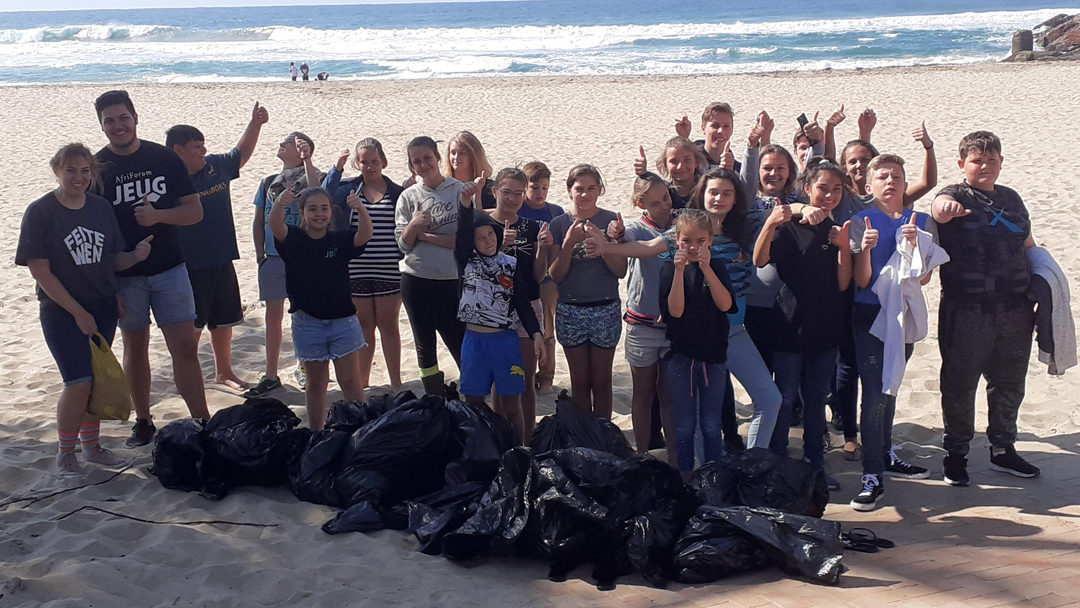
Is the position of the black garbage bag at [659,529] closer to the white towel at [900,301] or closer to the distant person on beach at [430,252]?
the white towel at [900,301]

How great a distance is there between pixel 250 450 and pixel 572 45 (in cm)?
5018

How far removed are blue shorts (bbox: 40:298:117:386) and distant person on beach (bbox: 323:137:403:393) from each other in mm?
1579

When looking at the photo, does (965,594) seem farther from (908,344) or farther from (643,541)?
(908,344)

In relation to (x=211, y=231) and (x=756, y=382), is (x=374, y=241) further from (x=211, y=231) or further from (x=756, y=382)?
(x=756, y=382)

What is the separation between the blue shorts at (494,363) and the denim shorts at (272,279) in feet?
6.51

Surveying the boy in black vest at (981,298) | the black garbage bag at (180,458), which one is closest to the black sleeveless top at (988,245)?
the boy in black vest at (981,298)

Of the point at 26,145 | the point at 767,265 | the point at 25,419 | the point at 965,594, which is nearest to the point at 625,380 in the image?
the point at 767,265

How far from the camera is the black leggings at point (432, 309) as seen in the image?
19.0 feet

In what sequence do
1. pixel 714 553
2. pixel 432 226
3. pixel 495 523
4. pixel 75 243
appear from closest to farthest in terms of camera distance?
pixel 714 553, pixel 495 523, pixel 75 243, pixel 432 226

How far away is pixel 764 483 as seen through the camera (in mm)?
4383

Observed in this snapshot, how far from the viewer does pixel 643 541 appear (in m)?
3.96

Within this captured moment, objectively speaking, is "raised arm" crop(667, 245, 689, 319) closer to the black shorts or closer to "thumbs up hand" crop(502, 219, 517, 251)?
"thumbs up hand" crop(502, 219, 517, 251)

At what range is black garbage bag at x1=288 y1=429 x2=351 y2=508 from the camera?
4758 millimetres

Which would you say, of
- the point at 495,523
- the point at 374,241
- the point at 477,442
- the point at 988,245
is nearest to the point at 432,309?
the point at 374,241
